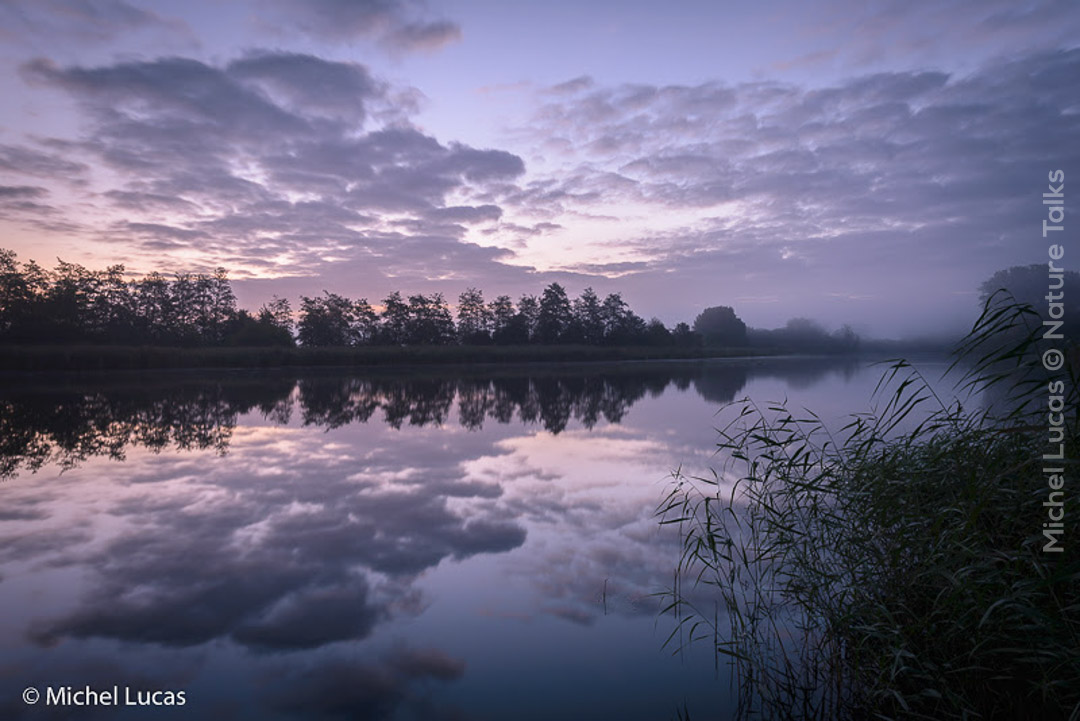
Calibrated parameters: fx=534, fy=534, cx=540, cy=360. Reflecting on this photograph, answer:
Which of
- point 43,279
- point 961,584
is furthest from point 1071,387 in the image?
point 43,279

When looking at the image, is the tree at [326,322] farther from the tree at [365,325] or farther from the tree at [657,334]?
the tree at [657,334]

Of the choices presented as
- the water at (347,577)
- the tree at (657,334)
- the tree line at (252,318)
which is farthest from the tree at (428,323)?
the water at (347,577)

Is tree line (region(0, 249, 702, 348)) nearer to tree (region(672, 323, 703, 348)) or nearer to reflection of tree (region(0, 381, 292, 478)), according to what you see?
tree (region(672, 323, 703, 348))

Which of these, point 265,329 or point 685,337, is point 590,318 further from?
point 265,329

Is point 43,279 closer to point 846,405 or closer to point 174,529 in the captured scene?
point 174,529

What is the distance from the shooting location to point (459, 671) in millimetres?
3721

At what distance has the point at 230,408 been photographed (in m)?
17.9

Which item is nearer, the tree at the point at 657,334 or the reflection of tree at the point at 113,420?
the reflection of tree at the point at 113,420

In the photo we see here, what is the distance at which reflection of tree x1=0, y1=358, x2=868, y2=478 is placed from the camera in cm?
1201

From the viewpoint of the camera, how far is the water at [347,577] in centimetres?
352

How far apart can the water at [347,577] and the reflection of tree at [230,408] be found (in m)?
0.27

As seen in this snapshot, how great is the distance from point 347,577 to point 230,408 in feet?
50.0

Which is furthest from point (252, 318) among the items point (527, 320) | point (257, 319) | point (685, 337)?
point (685, 337)

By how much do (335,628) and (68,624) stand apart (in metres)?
2.15
